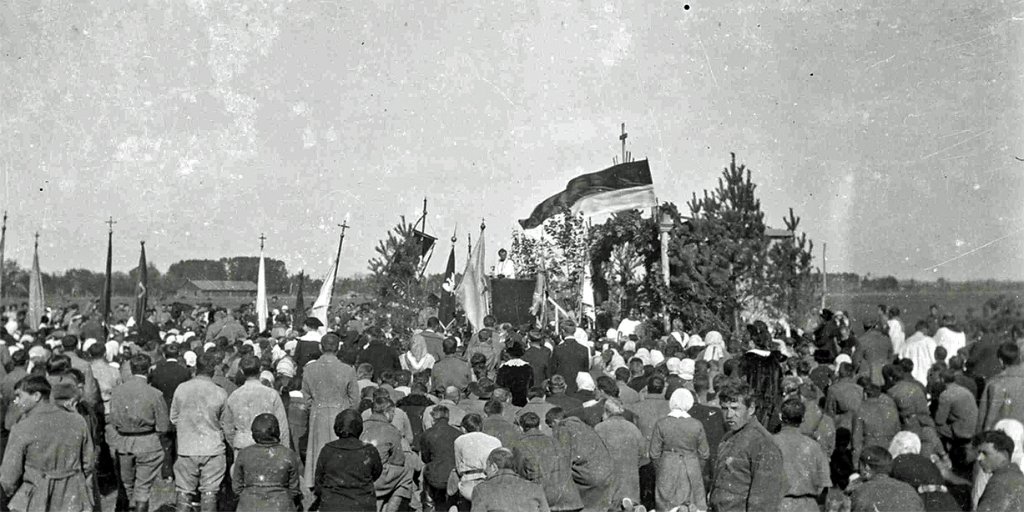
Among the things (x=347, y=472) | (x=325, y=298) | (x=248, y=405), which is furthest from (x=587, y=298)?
A: (x=347, y=472)

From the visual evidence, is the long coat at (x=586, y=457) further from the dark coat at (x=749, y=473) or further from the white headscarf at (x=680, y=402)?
the dark coat at (x=749, y=473)

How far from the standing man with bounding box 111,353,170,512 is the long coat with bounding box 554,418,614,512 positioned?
15.1 ft

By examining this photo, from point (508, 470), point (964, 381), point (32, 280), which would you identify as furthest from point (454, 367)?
point (32, 280)

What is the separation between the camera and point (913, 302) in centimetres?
1513

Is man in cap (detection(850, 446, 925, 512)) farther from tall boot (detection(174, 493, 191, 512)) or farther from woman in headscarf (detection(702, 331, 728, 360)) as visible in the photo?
tall boot (detection(174, 493, 191, 512))

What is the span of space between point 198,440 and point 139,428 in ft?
2.76

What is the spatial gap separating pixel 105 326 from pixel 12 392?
255 inches

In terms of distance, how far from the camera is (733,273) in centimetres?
2064

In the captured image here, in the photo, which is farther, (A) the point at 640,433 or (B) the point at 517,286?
(B) the point at 517,286

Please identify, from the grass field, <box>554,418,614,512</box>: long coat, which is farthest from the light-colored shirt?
the grass field

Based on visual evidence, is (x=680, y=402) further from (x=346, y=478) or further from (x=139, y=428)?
(x=139, y=428)

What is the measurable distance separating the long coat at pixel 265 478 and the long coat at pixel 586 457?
2.61 m

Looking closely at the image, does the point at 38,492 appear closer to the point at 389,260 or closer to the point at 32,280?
the point at 32,280

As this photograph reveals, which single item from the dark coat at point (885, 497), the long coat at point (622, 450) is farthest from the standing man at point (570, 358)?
the dark coat at point (885, 497)
